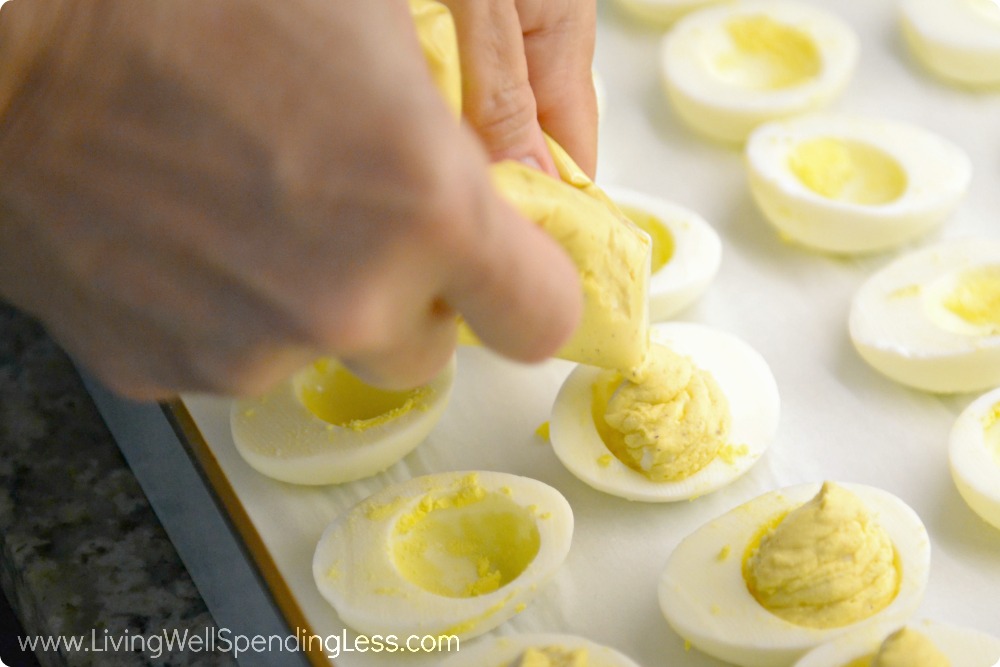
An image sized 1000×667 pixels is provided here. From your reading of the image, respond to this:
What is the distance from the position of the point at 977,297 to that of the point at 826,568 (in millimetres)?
826

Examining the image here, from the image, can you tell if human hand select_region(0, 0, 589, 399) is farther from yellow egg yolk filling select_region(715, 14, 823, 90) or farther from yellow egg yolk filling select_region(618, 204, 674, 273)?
yellow egg yolk filling select_region(715, 14, 823, 90)

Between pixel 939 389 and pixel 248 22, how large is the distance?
1.48m

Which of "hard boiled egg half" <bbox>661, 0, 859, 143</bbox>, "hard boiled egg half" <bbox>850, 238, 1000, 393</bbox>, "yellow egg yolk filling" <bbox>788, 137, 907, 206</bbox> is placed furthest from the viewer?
"hard boiled egg half" <bbox>661, 0, 859, 143</bbox>

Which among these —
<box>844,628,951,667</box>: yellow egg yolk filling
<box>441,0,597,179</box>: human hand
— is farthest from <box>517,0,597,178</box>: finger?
<box>844,628,951,667</box>: yellow egg yolk filling

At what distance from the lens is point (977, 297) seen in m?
2.13

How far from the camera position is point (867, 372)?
Answer: 2.10 metres

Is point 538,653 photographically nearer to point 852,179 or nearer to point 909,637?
point 909,637

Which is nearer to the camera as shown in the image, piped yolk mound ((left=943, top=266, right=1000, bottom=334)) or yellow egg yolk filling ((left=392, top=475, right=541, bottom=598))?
yellow egg yolk filling ((left=392, top=475, right=541, bottom=598))

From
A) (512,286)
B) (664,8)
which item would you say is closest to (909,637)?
(512,286)

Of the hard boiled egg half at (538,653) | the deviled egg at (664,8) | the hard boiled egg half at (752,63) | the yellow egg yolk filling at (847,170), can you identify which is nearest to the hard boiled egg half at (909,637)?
the hard boiled egg half at (538,653)

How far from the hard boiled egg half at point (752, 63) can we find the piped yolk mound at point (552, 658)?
4.72ft

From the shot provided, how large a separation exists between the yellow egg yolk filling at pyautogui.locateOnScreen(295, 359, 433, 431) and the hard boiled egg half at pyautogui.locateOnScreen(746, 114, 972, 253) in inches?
36.3

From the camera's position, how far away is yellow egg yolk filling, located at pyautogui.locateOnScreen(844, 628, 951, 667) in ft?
4.63

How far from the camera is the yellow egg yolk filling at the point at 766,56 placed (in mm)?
2719
